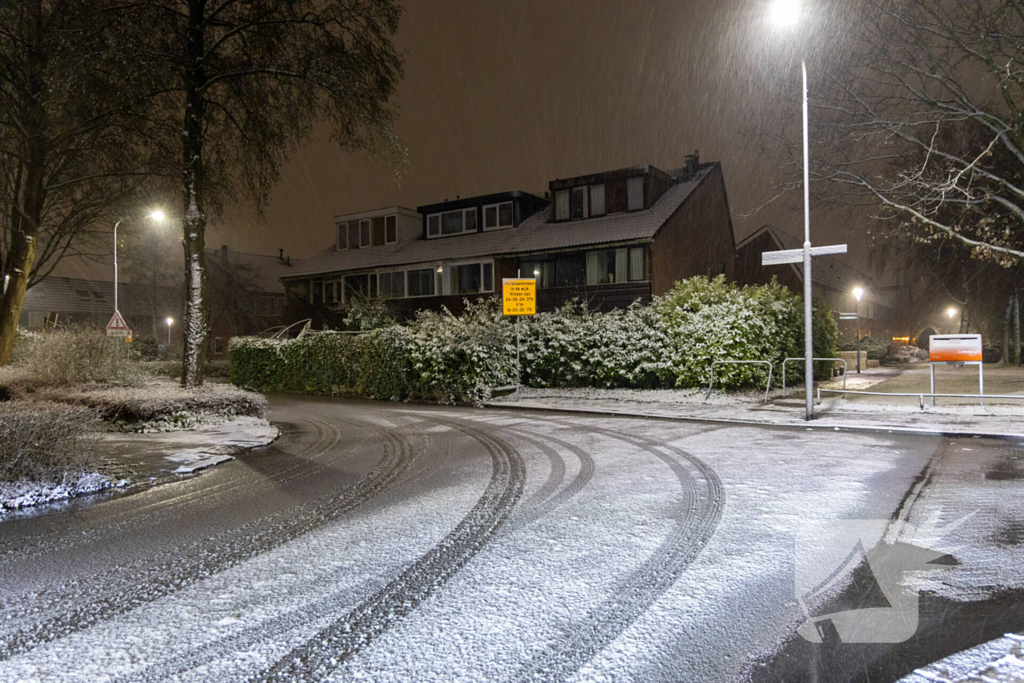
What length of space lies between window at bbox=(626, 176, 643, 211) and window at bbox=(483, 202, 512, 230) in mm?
6475

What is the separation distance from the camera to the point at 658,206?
27516 millimetres

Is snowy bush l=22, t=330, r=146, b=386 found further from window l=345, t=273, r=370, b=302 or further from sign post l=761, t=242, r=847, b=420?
window l=345, t=273, r=370, b=302

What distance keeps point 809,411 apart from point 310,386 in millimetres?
17674

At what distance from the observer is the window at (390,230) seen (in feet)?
119

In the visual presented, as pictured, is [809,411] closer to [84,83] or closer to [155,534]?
[155,534]

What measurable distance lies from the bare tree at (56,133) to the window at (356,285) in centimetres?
1456

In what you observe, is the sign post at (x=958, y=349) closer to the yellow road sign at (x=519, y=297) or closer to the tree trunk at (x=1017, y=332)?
the yellow road sign at (x=519, y=297)

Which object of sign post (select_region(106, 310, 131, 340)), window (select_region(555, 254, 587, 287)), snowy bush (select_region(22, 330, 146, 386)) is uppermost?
window (select_region(555, 254, 587, 287))

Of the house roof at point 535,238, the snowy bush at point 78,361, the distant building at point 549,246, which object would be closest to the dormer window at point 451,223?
the distant building at point 549,246

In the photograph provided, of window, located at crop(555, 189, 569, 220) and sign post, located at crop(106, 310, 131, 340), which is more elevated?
window, located at crop(555, 189, 569, 220)

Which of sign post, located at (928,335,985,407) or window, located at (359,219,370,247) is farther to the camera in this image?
window, located at (359,219,370,247)

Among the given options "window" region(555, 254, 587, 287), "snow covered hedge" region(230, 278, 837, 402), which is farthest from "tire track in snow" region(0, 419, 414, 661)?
"window" region(555, 254, 587, 287)

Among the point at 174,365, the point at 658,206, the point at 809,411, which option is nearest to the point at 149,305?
the point at 174,365

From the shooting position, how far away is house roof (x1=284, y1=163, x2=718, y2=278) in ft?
87.1
